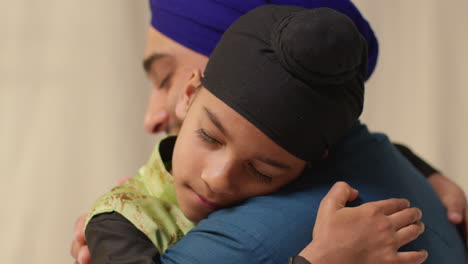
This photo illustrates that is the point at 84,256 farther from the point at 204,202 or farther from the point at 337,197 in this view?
the point at 337,197

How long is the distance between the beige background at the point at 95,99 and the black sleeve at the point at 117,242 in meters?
0.90

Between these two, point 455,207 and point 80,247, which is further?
point 455,207

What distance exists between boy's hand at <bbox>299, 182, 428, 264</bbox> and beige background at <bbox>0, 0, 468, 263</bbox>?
1188 millimetres

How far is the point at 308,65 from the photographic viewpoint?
0.75m

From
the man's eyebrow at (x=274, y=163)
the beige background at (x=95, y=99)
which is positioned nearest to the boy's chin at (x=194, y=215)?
the man's eyebrow at (x=274, y=163)

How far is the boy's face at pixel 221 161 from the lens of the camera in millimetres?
803

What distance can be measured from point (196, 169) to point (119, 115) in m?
1.05

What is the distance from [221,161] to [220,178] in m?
0.03

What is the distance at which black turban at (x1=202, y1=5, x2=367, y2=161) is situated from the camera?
0.75m

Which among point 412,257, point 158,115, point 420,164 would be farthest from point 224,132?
point 420,164

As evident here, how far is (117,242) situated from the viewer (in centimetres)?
80

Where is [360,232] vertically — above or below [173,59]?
below

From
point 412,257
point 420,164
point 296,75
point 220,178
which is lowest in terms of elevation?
point 420,164

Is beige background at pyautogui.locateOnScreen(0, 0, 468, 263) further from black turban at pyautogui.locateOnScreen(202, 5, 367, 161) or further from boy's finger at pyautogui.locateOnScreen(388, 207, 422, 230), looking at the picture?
boy's finger at pyautogui.locateOnScreen(388, 207, 422, 230)
